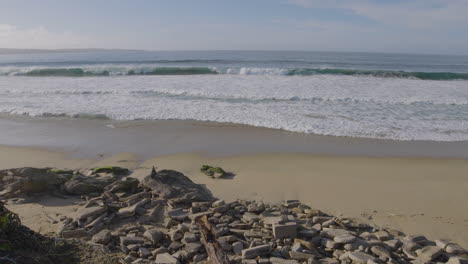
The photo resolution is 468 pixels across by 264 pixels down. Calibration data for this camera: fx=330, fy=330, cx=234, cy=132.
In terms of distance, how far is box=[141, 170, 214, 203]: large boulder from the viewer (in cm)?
476

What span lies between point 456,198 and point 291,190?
2.53 m

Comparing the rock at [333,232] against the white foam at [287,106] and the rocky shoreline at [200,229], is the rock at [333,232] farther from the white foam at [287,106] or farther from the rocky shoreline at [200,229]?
the white foam at [287,106]

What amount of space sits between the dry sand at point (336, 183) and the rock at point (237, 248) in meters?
1.55

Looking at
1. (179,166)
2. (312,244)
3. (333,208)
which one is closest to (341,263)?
(312,244)

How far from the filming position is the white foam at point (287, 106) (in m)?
9.19

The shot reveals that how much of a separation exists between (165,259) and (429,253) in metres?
2.78

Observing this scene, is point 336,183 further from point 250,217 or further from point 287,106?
point 287,106

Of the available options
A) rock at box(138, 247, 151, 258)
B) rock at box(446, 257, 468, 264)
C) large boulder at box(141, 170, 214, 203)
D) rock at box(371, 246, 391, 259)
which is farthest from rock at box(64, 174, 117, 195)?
rock at box(446, 257, 468, 264)

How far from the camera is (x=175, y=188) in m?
4.89

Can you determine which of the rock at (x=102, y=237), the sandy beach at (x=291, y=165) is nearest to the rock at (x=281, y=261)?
the sandy beach at (x=291, y=165)

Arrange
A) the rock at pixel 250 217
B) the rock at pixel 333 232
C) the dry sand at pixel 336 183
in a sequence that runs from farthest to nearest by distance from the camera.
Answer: the dry sand at pixel 336 183 → the rock at pixel 250 217 → the rock at pixel 333 232

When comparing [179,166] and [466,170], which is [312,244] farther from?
[466,170]

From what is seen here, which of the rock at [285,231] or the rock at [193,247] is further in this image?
the rock at [285,231]

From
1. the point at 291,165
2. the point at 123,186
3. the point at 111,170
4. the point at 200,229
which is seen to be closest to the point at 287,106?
the point at 291,165
